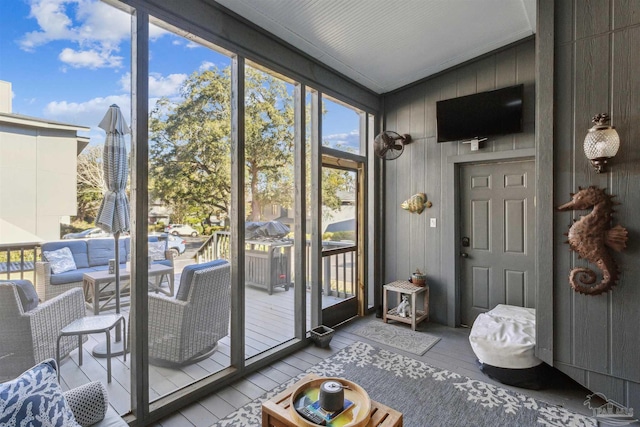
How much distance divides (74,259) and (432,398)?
268 cm

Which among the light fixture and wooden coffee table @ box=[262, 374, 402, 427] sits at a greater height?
the light fixture

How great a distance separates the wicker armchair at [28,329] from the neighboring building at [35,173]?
1.25 feet

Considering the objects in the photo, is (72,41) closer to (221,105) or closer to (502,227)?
(221,105)

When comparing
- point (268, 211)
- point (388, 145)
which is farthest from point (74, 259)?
point (388, 145)

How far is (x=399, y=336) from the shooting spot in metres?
3.58

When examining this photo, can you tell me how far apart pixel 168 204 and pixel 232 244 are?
0.62 m

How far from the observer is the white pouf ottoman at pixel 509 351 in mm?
2541

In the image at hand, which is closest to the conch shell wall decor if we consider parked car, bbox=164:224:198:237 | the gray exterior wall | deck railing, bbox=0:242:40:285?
the gray exterior wall

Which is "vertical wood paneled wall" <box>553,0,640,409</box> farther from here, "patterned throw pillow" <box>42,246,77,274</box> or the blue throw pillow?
the blue throw pillow

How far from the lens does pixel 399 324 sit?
393 cm

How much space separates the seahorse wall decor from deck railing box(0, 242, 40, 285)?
11.6ft

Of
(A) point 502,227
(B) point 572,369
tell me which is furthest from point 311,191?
(B) point 572,369

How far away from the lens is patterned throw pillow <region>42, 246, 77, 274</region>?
190 centimetres

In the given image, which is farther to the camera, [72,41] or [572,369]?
→ [572,369]
